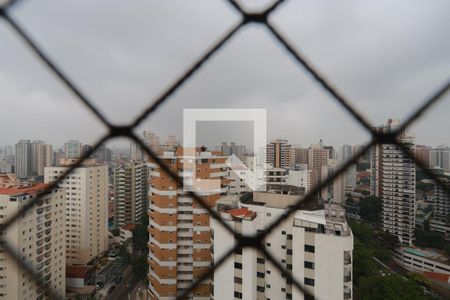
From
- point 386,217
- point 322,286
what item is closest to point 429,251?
point 386,217

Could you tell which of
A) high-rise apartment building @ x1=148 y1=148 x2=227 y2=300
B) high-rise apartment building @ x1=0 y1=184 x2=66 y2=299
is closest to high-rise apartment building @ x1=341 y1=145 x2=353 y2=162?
high-rise apartment building @ x1=0 y1=184 x2=66 y2=299

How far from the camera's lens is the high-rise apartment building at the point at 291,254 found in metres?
3.79

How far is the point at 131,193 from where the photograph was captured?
10.3 meters

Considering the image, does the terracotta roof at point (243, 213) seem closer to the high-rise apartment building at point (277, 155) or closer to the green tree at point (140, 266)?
the high-rise apartment building at point (277, 155)

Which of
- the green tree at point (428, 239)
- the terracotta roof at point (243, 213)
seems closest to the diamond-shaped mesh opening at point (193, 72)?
the terracotta roof at point (243, 213)

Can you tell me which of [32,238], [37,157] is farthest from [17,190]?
[37,157]

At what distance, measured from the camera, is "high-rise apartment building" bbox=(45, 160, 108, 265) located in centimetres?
884

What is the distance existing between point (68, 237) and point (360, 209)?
1000cm

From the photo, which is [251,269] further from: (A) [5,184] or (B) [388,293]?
(A) [5,184]

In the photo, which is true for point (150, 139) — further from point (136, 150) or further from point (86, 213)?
point (86, 213)

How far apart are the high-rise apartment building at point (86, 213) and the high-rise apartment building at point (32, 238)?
9.49ft

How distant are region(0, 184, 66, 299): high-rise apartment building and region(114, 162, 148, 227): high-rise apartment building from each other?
151 inches

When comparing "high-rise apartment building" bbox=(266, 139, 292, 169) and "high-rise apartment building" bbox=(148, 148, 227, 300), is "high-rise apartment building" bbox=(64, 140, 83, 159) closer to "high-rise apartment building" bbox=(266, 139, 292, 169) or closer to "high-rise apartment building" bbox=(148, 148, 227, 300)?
"high-rise apartment building" bbox=(148, 148, 227, 300)

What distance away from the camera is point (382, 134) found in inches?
12.3
